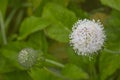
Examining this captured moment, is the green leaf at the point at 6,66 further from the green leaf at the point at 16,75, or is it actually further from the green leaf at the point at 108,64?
the green leaf at the point at 108,64

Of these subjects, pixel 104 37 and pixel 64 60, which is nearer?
pixel 104 37

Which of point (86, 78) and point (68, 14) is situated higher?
point (68, 14)

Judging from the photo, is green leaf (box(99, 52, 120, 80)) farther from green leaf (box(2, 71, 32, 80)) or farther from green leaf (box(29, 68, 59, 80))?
green leaf (box(2, 71, 32, 80))

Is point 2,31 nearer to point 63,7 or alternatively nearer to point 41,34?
point 41,34

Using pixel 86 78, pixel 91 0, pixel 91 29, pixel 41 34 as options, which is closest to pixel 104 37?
pixel 91 29

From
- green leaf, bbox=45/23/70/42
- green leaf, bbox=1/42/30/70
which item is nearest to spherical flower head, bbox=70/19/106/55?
green leaf, bbox=45/23/70/42

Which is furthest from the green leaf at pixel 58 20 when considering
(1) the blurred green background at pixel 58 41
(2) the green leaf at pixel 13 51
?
(2) the green leaf at pixel 13 51

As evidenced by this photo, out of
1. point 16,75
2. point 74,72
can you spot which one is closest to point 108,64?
point 74,72
